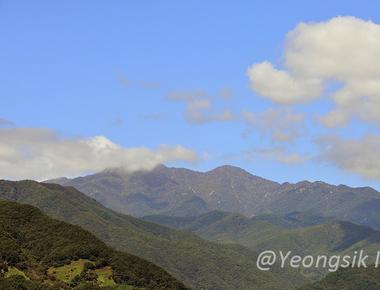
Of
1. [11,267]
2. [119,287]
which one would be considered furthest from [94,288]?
[11,267]

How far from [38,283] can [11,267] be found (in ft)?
52.2

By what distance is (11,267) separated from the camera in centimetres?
19612

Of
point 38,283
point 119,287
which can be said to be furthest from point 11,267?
point 119,287

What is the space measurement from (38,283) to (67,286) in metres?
14.5

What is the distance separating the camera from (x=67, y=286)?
197500 millimetres

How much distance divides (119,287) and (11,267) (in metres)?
33.3

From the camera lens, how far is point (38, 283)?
7274 inches

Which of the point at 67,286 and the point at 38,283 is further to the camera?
the point at 67,286

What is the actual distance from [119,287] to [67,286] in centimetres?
1584

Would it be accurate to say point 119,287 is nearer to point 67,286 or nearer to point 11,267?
point 67,286

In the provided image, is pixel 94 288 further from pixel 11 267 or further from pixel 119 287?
pixel 11 267

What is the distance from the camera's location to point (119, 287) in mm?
199750

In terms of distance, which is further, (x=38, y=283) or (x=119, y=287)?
(x=119, y=287)

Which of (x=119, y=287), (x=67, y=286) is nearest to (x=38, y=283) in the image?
(x=67, y=286)
